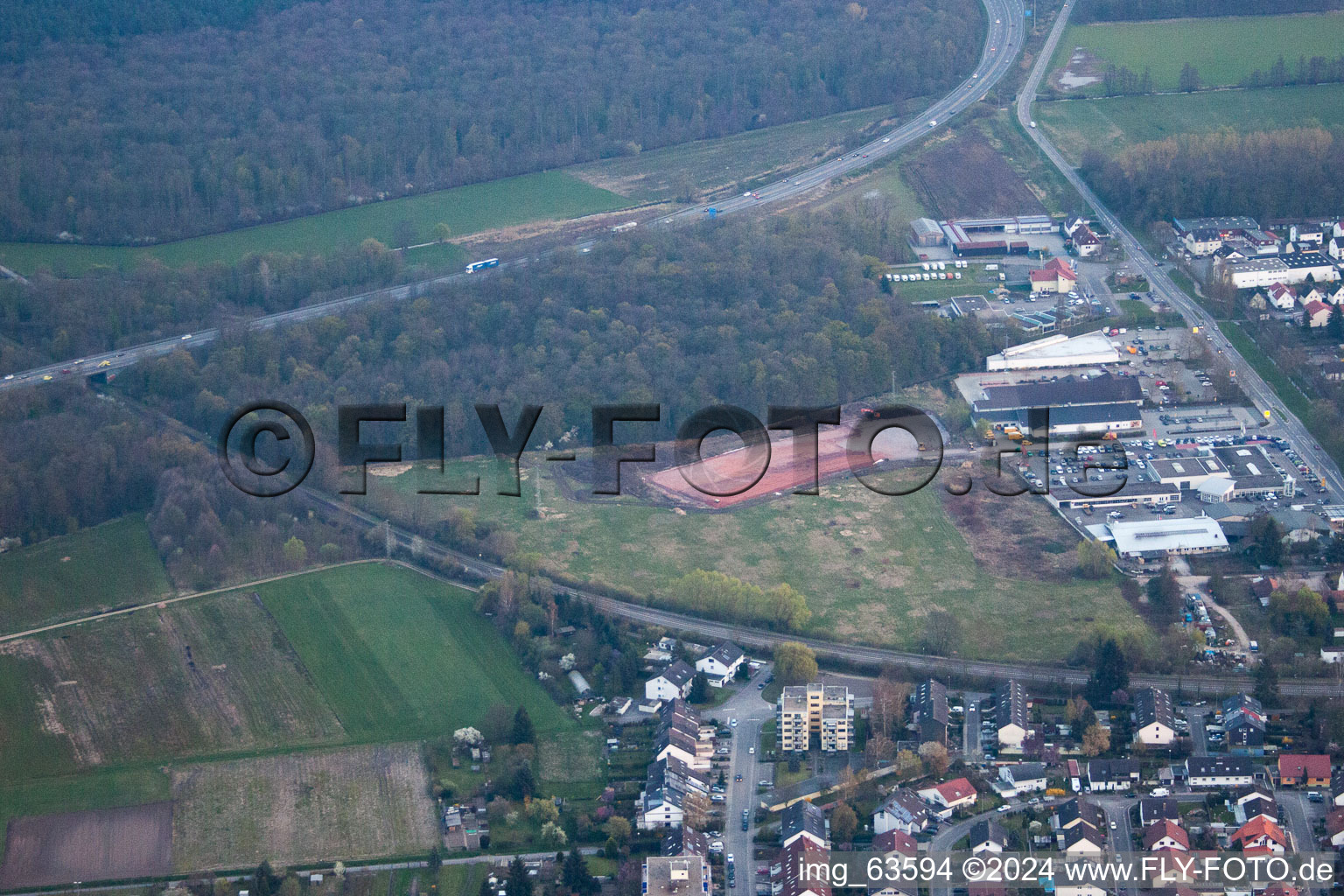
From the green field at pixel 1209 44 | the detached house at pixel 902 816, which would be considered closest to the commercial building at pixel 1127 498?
the detached house at pixel 902 816

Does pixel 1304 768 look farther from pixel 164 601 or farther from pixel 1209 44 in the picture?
pixel 1209 44

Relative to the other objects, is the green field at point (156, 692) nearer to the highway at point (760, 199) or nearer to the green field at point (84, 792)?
the green field at point (84, 792)

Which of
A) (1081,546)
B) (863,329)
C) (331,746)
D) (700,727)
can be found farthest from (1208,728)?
(863,329)

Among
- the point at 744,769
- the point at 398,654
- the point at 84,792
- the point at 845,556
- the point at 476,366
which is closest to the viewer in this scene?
the point at 84,792

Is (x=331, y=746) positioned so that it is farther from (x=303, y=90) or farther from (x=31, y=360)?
(x=303, y=90)

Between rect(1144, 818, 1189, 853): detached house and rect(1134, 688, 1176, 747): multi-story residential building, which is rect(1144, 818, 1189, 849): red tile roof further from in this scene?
rect(1134, 688, 1176, 747): multi-story residential building

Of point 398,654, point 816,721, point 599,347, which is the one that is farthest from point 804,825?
point 599,347
